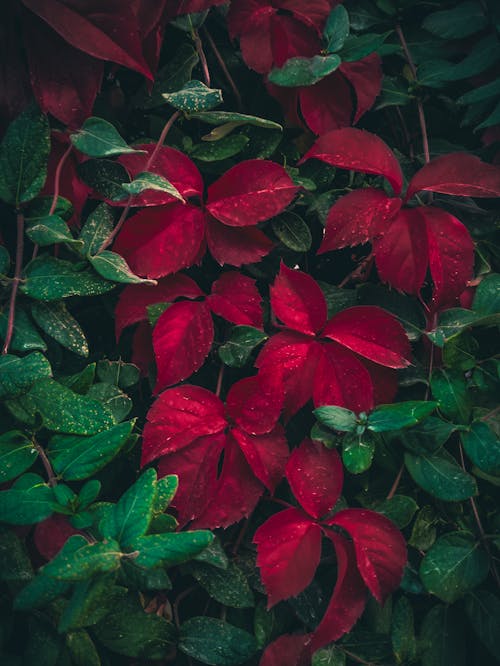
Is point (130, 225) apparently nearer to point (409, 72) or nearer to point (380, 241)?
point (380, 241)

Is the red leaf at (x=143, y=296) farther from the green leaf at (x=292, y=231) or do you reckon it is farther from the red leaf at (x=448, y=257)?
the red leaf at (x=448, y=257)

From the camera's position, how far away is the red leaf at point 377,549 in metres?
0.70

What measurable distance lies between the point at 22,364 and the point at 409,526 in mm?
486

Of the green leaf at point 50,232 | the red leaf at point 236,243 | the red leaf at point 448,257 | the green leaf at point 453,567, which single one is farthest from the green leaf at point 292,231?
the green leaf at point 453,567

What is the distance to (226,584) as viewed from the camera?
748 millimetres

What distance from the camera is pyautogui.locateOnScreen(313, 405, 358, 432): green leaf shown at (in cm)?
71

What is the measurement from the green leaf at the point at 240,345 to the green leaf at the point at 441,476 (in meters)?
0.22

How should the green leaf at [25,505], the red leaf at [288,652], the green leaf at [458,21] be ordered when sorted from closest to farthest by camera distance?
1. the green leaf at [25,505]
2. the red leaf at [288,652]
3. the green leaf at [458,21]

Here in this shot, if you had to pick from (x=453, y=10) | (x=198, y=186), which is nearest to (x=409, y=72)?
(x=453, y=10)

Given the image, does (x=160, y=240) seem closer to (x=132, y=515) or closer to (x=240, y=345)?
(x=240, y=345)

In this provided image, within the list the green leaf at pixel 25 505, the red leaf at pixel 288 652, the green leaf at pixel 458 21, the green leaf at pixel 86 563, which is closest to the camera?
the green leaf at pixel 86 563

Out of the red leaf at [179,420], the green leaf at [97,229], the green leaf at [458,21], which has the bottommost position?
the red leaf at [179,420]

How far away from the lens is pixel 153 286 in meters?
0.77

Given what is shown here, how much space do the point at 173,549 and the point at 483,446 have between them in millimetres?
378
